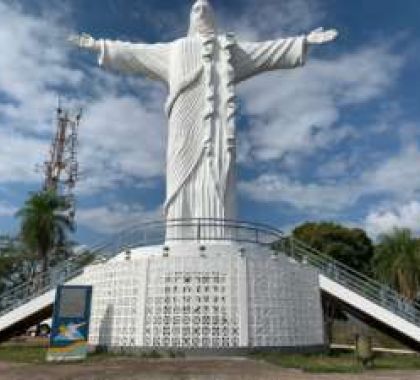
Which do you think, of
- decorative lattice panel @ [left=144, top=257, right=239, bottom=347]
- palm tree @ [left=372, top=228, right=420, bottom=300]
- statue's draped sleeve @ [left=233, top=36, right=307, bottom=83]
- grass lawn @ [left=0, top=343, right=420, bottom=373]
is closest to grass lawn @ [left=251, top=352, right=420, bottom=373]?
grass lawn @ [left=0, top=343, right=420, bottom=373]

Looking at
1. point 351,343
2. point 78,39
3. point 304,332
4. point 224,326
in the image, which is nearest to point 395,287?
point 351,343

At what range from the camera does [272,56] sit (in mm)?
19969

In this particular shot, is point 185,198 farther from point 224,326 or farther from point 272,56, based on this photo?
point 272,56

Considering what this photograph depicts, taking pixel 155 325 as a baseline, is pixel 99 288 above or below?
above

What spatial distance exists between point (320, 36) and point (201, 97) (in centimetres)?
517

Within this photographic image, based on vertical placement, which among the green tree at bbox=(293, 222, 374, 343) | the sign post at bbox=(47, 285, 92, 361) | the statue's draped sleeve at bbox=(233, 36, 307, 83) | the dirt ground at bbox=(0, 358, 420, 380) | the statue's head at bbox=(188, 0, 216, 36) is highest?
the statue's head at bbox=(188, 0, 216, 36)

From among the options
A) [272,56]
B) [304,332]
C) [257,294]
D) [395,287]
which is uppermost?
[272,56]

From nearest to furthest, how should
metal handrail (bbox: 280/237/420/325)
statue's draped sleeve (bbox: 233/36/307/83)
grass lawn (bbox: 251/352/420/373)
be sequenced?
grass lawn (bbox: 251/352/420/373) → metal handrail (bbox: 280/237/420/325) → statue's draped sleeve (bbox: 233/36/307/83)

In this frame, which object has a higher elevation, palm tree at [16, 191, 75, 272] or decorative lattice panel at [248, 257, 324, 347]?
palm tree at [16, 191, 75, 272]

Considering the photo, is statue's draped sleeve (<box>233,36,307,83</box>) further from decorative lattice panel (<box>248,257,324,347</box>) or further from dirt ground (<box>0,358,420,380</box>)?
dirt ground (<box>0,358,420,380</box>)

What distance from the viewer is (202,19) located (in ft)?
65.9

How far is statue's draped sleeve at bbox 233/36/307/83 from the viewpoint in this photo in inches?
781

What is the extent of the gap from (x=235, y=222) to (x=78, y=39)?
385 inches

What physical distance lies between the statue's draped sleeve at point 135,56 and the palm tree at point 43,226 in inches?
426
